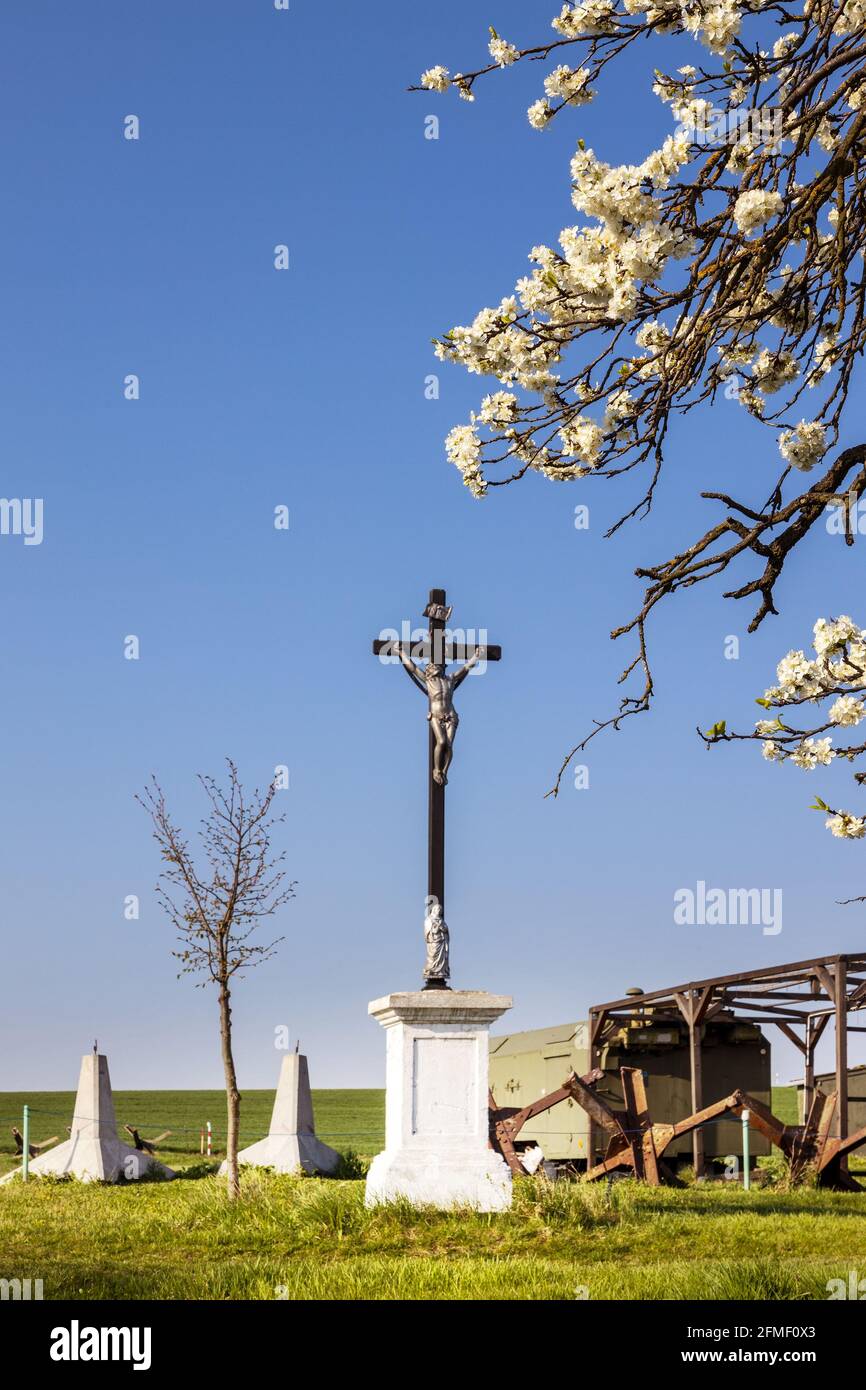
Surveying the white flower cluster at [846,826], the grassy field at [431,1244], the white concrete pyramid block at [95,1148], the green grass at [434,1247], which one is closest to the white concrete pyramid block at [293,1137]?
the white concrete pyramid block at [95,1148]

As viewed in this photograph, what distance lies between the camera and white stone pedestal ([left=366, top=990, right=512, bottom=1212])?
14250mm

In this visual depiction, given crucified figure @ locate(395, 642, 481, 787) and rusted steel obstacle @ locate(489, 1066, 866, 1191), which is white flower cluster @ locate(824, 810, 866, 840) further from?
rusted steel obstacle @ locate(489, 1066, 866, 1191)

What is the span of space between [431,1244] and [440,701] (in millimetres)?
5689

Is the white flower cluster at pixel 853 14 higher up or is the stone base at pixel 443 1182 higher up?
the white flower cluster at pixel 853 14

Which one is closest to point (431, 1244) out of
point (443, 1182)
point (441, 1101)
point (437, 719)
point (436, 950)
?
point (443, 1182)

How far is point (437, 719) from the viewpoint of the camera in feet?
51.6

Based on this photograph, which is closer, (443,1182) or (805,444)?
(805,444)

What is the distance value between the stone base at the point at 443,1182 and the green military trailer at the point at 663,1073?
35.7 feet

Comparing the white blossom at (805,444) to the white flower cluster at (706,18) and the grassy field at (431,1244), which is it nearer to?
the white flower cluster at (706,18)

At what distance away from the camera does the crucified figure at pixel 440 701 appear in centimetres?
1567

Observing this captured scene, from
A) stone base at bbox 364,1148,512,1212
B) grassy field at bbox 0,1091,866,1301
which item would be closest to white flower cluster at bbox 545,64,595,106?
grassy field at bbox 0,1091,866,1301

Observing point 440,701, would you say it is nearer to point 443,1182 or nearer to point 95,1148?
point 443,1182

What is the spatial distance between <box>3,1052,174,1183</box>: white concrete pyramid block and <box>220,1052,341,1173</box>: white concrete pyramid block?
157cm
